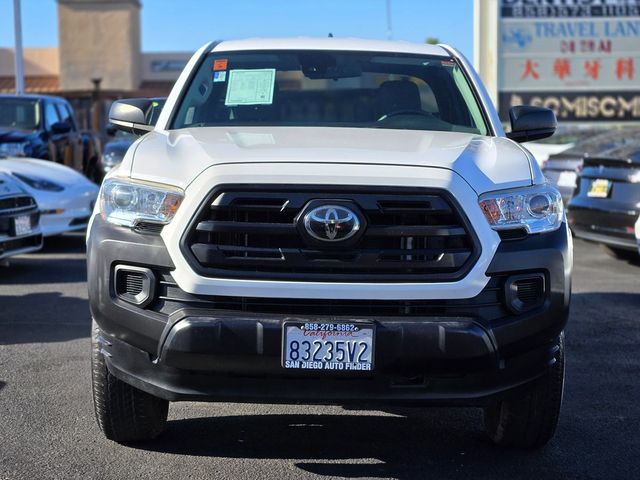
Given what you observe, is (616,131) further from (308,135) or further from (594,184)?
(308,135)

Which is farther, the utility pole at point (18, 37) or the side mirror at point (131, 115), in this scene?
the utility pole at point (18, 37)

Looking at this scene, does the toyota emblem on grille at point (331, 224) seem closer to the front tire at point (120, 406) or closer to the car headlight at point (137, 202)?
the car headlight at point (137, 202)

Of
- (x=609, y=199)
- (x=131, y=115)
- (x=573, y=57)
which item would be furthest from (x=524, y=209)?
(x=573, y=57)

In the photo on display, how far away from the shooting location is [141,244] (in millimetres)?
3750

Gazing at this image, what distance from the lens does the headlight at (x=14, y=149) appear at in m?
12.4

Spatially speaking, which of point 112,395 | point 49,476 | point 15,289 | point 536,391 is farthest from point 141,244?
point 15,289

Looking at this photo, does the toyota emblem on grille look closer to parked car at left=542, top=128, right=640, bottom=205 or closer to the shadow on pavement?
the shadow on pavement

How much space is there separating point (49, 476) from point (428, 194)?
183 cm

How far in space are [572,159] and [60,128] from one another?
667cm

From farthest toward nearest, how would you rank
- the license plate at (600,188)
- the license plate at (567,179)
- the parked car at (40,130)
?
the parked car at (40,130) → the license plate at (567,179) → the license plate at (600,188)

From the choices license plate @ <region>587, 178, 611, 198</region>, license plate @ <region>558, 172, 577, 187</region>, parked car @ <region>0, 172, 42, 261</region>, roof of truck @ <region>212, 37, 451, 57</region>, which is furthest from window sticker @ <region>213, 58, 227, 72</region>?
license plate @ <region>558, 172, 577, 187</region>

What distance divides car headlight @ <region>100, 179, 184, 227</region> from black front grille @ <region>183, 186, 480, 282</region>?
155mm

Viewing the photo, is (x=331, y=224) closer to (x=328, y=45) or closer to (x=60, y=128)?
(x=328, y=45)

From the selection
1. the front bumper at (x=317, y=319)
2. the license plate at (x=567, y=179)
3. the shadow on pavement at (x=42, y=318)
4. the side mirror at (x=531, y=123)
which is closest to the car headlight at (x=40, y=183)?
the shadow on pavement at (x=42, y=318)
